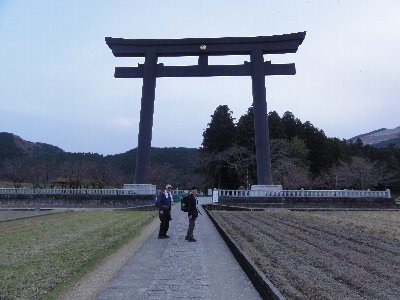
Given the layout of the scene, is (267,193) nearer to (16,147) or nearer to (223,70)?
(223,70)

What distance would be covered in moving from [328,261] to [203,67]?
2342 cm

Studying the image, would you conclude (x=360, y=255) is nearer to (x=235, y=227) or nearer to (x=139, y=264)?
(x=139, y=264)

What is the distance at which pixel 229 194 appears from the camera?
29250 mm

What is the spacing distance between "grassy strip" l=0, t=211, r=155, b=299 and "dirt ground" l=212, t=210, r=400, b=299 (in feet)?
9.71

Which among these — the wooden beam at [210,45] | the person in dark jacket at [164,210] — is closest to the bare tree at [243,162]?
the wooden beam at [210,45]

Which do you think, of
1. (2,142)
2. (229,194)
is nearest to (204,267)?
(229,194)

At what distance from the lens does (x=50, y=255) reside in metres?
8.24

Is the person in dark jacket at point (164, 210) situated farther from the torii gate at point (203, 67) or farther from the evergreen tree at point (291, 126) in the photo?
the evergreen tree at point (291, 126)

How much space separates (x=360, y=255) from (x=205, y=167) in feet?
160

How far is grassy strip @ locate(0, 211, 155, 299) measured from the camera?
19.1 feet

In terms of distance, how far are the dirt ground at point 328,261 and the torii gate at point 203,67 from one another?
663 inches

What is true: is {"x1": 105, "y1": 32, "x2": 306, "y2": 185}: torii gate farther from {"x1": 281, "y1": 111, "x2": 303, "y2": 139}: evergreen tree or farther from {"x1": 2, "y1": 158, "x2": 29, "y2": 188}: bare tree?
{"x1": 281, "y1": 111, "x2": 303, "y2": 139}: evergreen tree

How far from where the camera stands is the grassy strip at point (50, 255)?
582cm

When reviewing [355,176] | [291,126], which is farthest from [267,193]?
[291,126]
